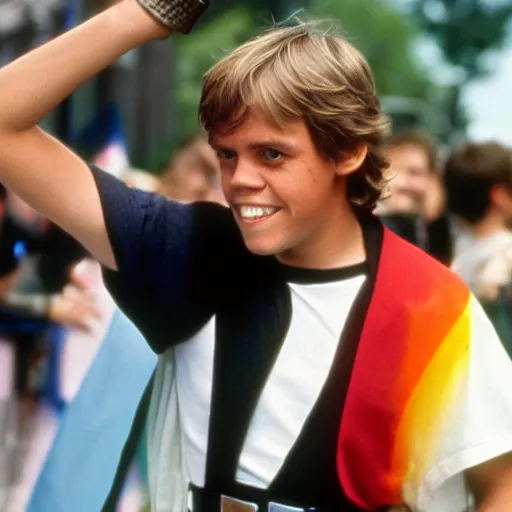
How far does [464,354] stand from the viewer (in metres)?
2.11

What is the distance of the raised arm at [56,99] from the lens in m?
1.99

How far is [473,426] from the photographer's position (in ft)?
6.81

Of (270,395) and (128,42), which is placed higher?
(128,42)

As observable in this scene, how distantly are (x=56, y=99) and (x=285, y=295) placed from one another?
0.59 metres

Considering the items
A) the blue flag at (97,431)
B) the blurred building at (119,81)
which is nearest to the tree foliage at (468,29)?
the blurred building at (119,81)

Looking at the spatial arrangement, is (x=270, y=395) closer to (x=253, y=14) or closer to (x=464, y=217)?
(x=464, y=217)

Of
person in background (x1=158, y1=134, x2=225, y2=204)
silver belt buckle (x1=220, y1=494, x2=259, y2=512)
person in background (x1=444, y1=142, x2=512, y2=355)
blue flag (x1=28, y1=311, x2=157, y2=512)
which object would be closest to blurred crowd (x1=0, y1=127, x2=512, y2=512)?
person in background (x1=444, y1=142, x2=512, y2=355)

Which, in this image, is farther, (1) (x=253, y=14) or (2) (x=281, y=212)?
(1) (x=253, y=14)

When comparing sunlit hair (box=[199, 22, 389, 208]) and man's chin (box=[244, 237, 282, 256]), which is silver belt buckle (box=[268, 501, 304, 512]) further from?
sunlit hair (box=[199, 22, 389, 208])

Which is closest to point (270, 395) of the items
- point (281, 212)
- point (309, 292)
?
point (309, 292)

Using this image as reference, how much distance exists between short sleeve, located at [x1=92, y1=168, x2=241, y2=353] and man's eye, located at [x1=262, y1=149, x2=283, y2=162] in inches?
8.3

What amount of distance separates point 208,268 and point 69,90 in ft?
1.46

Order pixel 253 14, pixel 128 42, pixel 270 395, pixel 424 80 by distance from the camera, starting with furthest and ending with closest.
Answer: pixel 424 80, pixel 253 14, pixel 270 395, pixel 128 42

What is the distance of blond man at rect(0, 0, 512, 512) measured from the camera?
6.73ft
